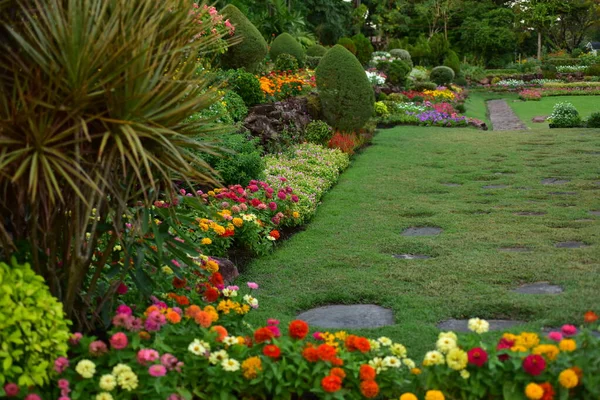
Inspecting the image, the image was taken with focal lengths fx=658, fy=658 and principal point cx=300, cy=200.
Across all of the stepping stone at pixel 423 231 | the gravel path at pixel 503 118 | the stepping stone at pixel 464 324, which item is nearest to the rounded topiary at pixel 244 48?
the gravel path at pixel 503 118

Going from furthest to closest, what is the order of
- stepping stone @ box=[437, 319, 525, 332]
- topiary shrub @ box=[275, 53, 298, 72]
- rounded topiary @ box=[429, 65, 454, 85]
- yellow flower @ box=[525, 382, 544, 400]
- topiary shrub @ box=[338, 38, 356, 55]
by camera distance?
rounded topiary @ box=[429, 65, 454, 85] < topiary shrub @ box=[338, 38, 356, 55] < topiary shrub @ box=[275, 53, 298, 72] < stepping stone @ box=[437, 319, 525, 332] < yellow flower @ box=[525, 382, 544, 400]

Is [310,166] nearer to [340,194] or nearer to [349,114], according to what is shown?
[340,194]

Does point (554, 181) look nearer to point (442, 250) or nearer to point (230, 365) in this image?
point (442, 250)

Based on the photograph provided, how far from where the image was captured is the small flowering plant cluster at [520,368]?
2.38m

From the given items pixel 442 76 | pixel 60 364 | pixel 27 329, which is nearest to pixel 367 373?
pixel 60 364

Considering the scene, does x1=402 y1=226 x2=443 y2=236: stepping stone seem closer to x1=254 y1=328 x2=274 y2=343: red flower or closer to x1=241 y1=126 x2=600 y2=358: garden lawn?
x1=241 y1=126 x2=600 y2=358: garden lawn

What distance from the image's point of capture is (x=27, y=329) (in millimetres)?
2420

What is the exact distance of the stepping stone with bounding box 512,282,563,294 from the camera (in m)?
4.19

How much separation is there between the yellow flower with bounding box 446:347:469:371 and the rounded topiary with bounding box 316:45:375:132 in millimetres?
9619

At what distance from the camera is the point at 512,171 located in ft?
30.7

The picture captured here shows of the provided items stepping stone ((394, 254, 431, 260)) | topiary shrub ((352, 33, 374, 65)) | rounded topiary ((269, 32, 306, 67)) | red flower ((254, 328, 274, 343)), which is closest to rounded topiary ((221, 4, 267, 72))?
rounded topiary ((269, 32, 306, 67))

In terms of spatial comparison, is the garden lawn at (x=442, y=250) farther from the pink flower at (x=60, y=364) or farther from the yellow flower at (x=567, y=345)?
the pink flower at (x=60, y=364)

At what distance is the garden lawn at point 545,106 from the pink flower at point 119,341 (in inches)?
582

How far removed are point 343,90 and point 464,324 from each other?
8448mm
